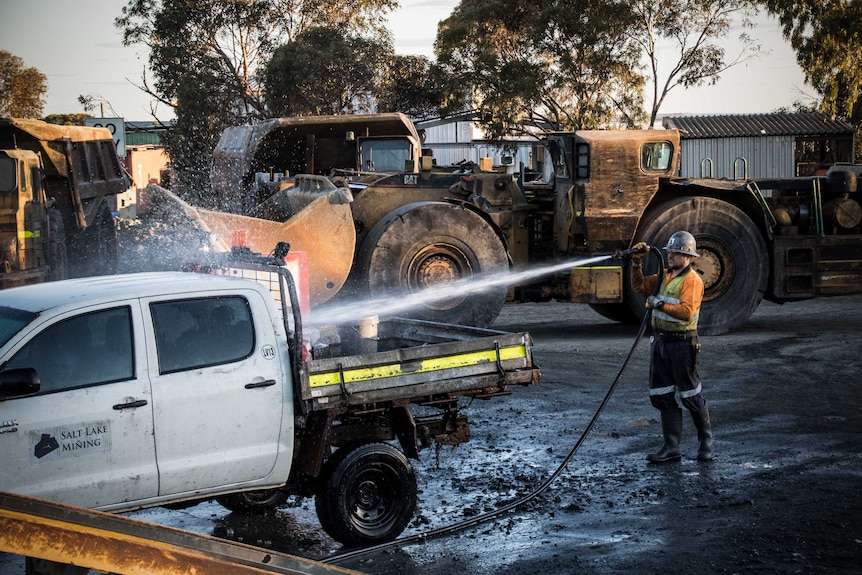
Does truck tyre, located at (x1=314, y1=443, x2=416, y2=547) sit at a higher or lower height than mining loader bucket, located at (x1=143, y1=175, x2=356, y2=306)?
lower

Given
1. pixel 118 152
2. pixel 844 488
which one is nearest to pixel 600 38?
pixel 118 152

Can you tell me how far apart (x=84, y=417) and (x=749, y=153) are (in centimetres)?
3852

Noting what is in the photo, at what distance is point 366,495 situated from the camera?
702 centimetres

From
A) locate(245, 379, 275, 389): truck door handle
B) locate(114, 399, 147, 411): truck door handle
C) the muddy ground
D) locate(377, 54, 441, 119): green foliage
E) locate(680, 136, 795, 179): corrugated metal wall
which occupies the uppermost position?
locate(377, 54, 441, 119): green foliage

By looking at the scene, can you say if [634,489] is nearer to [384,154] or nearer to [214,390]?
[214,390]

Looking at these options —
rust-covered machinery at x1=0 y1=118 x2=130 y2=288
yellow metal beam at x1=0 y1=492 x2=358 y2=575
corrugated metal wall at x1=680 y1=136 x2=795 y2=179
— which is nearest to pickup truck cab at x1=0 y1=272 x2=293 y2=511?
yellow metal beam at x1=0 y1=492 x2=358 y2=575

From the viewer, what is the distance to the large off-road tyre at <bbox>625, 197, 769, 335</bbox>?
14469mm

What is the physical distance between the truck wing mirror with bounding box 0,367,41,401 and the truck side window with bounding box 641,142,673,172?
10186 millimetres

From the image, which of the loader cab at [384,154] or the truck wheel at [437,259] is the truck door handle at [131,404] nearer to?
the truck wheel at [437,259]

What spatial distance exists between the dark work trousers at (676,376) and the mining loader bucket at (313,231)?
5433mm

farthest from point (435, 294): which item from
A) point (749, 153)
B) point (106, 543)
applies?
point (749, 153)

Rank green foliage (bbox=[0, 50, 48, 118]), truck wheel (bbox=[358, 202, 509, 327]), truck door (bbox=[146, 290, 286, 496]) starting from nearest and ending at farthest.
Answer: truck door (bbox=[146, 290, 286, 496]) < truck wheel (bbox=[358, 202, 509, 327]) < green foliage (bbox=[0, 50, 48, 118])

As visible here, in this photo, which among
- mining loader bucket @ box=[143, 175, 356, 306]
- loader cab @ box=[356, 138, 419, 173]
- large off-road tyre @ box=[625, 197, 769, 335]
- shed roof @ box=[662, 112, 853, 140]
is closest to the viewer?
mining loader bucket @ box=[143, 175, 356, 306]

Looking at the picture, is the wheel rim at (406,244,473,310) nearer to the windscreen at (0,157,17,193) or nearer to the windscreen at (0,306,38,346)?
the windscreen at (0,157,17,193)
